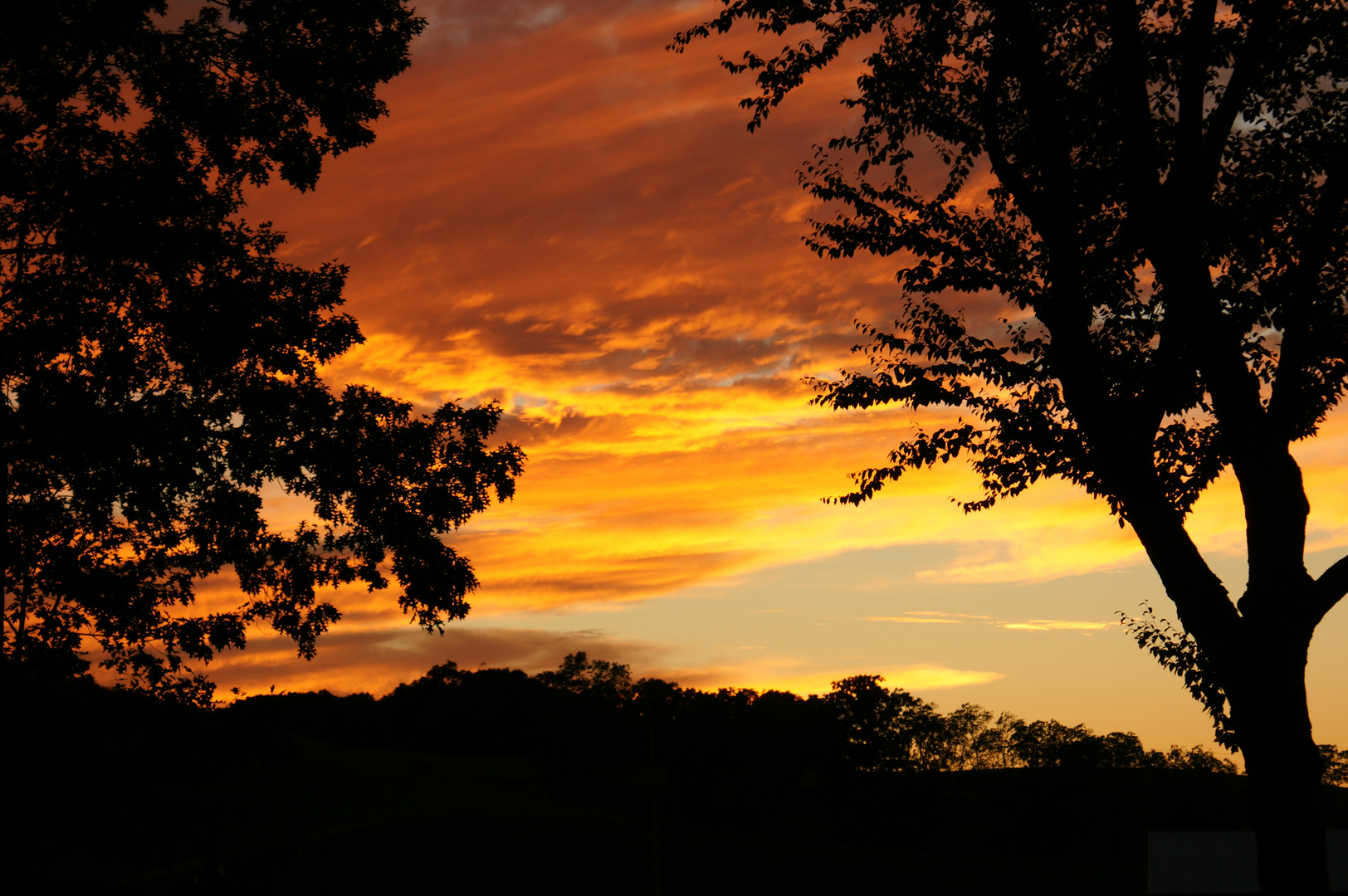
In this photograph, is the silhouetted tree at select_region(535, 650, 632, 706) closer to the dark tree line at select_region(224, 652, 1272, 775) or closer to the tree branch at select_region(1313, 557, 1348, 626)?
the dark tree line at select_region(224, 652, 1272, 775)

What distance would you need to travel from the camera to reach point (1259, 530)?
11.0 m

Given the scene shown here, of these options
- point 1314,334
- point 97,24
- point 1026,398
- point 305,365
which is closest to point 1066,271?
point 1026,398

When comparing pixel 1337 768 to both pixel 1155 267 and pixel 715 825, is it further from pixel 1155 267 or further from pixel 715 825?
pixel 1155 267

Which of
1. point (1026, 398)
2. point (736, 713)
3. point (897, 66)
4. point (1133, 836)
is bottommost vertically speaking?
point (1133, 836)

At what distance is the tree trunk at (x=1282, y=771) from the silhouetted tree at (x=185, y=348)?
1030cm

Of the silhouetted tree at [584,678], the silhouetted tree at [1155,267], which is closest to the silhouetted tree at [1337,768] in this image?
the silhouetted tree at [584,678]

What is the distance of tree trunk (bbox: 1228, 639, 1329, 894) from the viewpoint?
10172mm

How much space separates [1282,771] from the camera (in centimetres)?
1032

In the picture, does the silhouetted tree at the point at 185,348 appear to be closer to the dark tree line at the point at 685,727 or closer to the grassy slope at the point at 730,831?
the grassy slope at the point at 730,831

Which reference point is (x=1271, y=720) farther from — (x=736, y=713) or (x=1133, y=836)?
(x=736, y=713)

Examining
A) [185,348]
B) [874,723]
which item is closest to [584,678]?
[874,723]

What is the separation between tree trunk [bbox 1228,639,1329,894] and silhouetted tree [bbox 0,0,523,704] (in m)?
10.3

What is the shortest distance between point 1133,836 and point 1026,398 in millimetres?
89506

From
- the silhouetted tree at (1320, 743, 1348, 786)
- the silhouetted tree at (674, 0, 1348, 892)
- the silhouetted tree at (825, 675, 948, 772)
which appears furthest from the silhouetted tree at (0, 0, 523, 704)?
the silhouetted tree at (1320, 743, 1348, 786)
